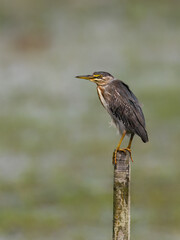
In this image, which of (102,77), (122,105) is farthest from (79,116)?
(122,105)

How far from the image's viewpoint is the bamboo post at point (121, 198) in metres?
7.91

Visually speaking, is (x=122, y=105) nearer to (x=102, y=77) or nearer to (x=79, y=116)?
(x=102, y=77)

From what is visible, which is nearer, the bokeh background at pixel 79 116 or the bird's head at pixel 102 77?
the bird's head at pixel 102 77

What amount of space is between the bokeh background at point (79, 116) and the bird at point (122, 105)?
4.56 meters

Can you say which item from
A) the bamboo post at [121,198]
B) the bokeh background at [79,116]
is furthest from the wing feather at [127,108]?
the bokeh background at [79,116]

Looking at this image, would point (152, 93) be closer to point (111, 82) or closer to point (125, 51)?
point (125, 51)

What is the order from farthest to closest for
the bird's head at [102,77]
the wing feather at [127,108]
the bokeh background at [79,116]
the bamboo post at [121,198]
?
the bokeh background at [79,116] < the bird's head at [102,77] < the wing feather at [127,108] < the bamboo post at [121,198]

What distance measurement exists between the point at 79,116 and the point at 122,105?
1344 cm

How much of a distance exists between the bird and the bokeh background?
456 centimetres

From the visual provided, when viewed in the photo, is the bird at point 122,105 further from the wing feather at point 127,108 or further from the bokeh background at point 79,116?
the bokeh background at point 79,116

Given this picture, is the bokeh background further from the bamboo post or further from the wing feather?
the bamboo post

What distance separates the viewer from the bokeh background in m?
15.4

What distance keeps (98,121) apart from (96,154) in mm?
3000

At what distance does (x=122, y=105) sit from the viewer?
955 cm
